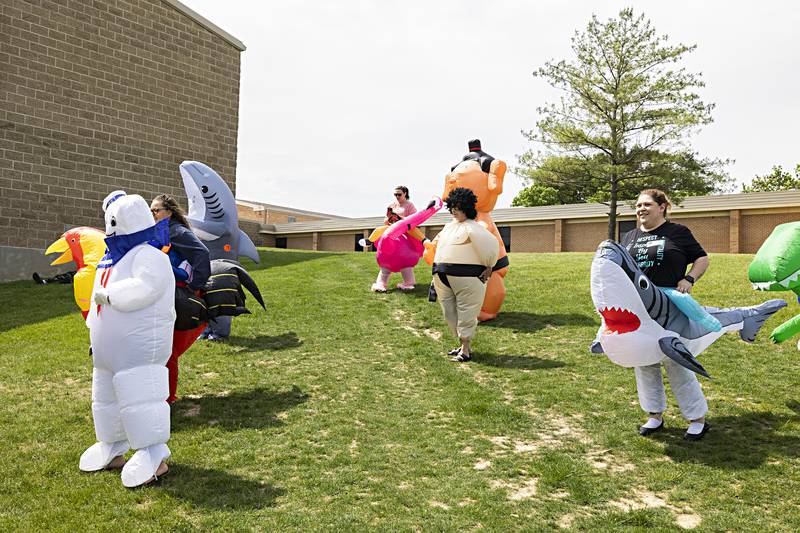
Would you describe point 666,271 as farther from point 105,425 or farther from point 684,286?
point 105,425

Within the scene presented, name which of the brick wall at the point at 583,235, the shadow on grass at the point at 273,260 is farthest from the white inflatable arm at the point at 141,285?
the brick wall at the point at 583,235

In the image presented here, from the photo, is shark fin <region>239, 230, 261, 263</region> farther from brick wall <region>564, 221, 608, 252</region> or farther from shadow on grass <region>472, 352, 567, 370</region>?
brick wall <region>564, 221, 608, 252</region>

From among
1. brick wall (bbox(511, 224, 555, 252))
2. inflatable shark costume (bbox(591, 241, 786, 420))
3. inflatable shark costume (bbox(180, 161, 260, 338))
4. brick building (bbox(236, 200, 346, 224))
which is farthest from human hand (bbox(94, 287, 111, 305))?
brick building (bbox(236, 200, 346, 224))

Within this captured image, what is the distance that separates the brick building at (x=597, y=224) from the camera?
26.4 m

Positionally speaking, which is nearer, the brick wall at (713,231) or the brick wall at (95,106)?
the brick wall at (95,106)

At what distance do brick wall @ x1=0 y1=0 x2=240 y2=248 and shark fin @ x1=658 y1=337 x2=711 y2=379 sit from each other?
16523 mm

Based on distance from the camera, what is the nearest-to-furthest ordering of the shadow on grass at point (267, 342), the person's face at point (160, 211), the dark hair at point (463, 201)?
the person's face at point (160, 211) < the dark hair at point (463, 201) < the shadow on grass at point (267, 342)

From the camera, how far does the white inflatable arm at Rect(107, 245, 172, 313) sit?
3.97 m

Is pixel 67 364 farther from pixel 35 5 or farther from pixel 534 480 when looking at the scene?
pixel 35 5

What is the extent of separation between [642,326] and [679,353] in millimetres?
311

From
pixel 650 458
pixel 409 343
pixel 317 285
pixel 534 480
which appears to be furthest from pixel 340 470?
pixel 317 285

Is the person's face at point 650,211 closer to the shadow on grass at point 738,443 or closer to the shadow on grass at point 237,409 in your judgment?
the shadow on grass at point 738,443

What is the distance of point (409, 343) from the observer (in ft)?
27.1

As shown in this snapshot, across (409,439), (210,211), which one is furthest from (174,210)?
(409,439)
